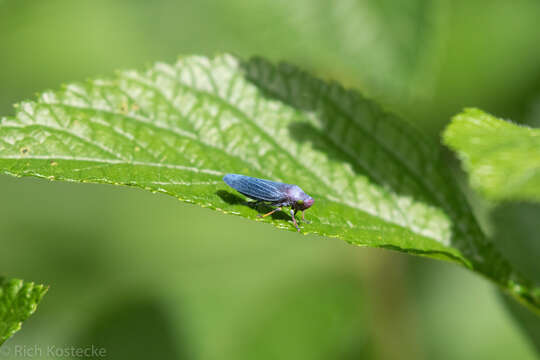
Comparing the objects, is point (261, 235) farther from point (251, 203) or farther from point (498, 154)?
point (498, 154)

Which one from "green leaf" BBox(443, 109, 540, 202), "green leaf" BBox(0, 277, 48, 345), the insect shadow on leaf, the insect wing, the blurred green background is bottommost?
"green leaf" BBox(0, 277, 48, 345)

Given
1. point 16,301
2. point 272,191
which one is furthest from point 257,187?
point 16,301

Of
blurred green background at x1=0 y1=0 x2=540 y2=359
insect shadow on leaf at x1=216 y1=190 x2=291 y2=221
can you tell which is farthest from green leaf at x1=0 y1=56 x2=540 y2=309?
blurred green background at x1=0 y1=0 x2=540 y2=359

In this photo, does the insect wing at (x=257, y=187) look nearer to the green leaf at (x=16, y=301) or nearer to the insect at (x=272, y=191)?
the insect at (x=272, y=191)

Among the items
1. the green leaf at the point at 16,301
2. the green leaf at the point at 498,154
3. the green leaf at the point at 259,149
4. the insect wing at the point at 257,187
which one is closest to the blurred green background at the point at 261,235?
the green leaf at the point at 259,149

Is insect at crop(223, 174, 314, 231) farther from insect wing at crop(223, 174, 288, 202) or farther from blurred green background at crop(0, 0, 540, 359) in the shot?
blurred green background at crop(0, 0, 540, 359)
